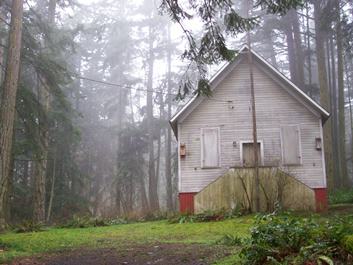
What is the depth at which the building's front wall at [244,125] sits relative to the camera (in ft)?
55.6

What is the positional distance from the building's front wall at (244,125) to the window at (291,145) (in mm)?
164

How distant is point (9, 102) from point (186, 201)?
8529mm

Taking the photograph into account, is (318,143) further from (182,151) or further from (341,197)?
(182,151)

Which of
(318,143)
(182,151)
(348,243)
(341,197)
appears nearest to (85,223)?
(182,151)

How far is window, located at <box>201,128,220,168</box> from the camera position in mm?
17156

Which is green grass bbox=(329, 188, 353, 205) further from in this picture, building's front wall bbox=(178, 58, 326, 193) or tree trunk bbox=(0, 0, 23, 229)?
tree trunk bbox=(0, 0, 23, 229)

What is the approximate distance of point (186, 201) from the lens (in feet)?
55.4

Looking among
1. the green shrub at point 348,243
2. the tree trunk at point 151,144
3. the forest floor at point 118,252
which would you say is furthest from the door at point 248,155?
the tree trunk at point 151,144

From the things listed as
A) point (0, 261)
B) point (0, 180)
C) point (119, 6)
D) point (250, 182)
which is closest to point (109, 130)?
point (119, 6)

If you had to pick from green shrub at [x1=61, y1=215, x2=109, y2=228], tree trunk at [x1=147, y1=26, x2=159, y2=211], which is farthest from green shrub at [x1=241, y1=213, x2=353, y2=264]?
tree trunk at [x1=147, y1=26, x2=159, y2=211]

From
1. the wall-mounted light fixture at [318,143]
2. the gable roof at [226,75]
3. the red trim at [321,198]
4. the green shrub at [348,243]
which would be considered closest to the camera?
the green shrub at [348,243]

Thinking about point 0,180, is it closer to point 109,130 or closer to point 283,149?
point 283,149

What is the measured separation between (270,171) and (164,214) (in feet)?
16.4

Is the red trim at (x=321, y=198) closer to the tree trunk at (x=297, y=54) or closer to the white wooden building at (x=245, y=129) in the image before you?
the white wooden building at (x=245, y=129)
